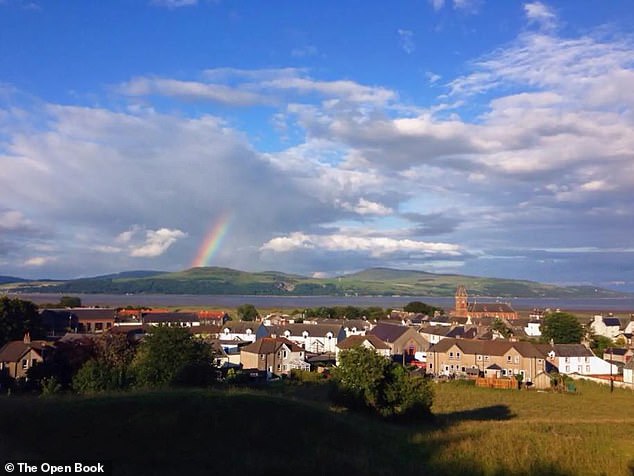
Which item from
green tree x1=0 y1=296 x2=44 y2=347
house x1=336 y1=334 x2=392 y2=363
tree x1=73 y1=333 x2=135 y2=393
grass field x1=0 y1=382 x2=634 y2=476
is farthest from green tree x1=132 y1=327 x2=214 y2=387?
green tree x1=0 y1=296 x2=44 y2=347

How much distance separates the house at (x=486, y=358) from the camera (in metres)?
62.1

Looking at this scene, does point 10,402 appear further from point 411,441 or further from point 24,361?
point 24,361

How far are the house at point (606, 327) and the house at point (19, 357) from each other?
97252 mm

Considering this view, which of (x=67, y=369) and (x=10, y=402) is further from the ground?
(x=10, y=402)

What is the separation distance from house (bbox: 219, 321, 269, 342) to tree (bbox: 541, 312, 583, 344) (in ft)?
142

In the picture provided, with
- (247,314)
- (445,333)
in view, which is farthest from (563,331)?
(247,314)

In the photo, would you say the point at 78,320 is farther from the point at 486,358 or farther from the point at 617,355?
the point at 617,355

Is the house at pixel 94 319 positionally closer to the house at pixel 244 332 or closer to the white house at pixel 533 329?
the house at pixel 244 332

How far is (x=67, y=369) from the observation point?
133 ft

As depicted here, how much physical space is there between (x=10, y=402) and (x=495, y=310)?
144708 millimetres

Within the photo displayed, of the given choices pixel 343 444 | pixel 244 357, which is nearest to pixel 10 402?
pixel 343 444

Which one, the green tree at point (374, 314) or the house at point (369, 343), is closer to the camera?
the house at point (369, 343)

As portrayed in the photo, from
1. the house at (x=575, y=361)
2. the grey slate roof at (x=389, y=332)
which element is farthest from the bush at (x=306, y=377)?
the house at (x=575, y=361)

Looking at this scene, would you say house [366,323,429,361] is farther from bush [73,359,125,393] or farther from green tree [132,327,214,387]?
bush [73,359,125,393]
